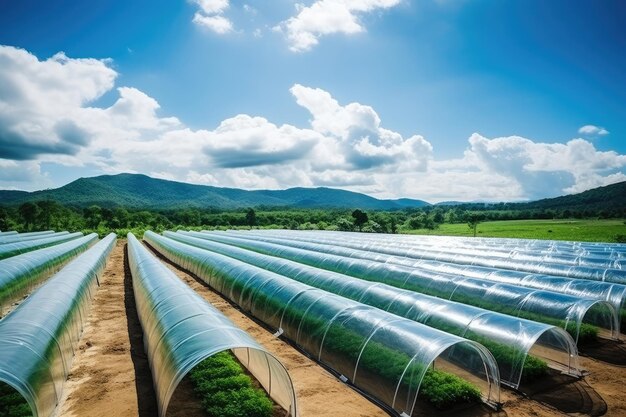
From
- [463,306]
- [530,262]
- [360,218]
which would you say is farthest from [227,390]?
[360,218]

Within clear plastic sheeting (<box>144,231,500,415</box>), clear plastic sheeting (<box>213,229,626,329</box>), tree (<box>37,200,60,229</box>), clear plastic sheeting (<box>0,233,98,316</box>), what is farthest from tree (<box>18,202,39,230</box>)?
clear plastic sheeting (<box>144,231,500,415</box>)

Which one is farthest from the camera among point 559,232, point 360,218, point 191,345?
point 360,218

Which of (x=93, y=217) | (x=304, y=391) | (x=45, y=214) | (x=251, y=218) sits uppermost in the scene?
(x=45, y=214)

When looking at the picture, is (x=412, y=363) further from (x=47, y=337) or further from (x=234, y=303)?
(x=234, y=303)

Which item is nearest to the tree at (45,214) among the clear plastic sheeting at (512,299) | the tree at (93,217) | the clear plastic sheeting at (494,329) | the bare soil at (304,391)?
the tree at (93,217)

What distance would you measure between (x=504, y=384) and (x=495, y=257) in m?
17.0

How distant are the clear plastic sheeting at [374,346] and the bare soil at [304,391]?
417 millimetres

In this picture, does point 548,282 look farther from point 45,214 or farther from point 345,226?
point 45,214

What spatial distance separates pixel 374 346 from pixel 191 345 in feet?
15.3

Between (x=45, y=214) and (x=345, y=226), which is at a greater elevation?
(x=45, y=214)

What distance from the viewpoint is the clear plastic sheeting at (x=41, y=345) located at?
7.21m

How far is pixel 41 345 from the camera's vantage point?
8.62 metres

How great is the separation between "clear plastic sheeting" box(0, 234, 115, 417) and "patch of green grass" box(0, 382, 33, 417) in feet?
1.80

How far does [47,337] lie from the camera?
30.0 feet
